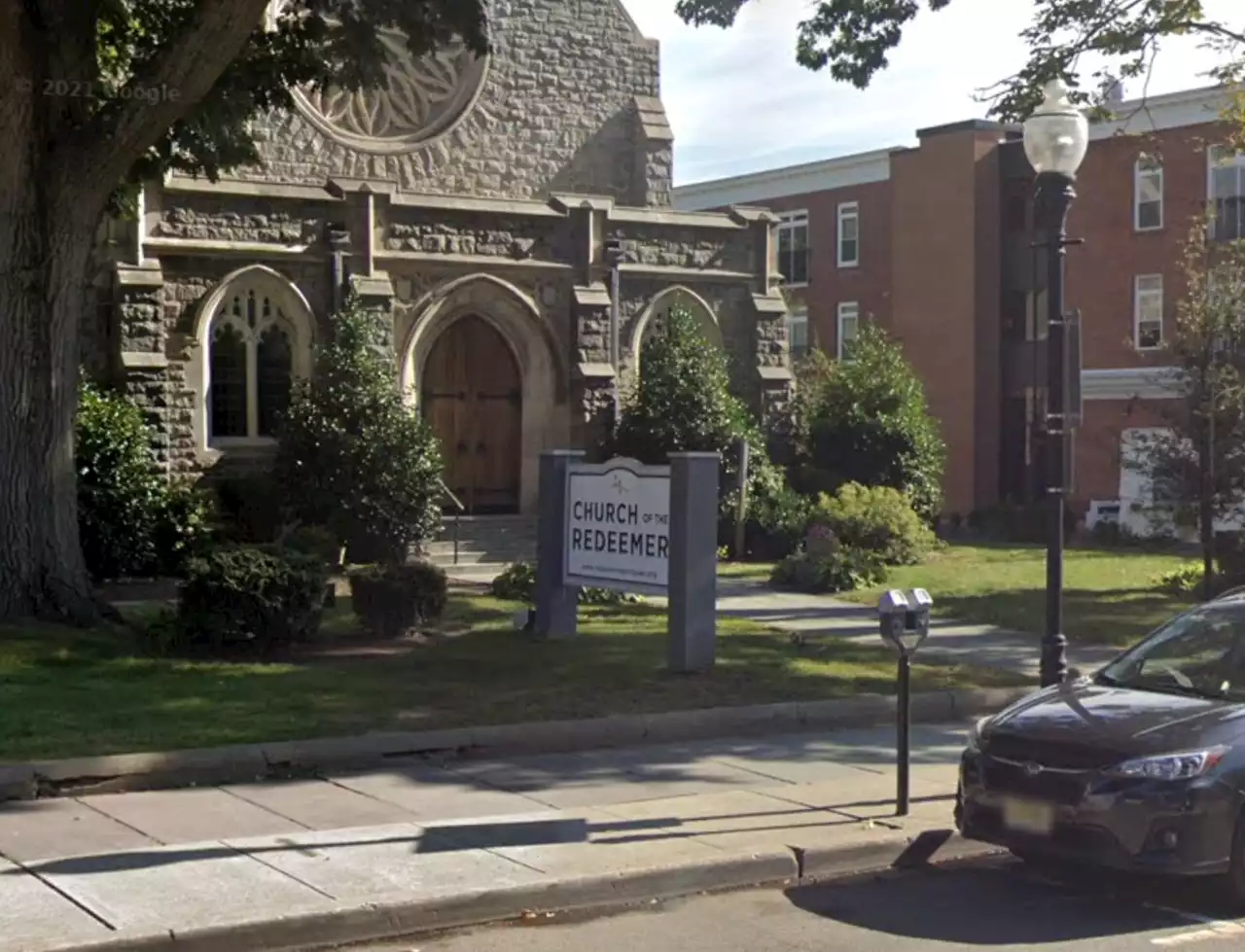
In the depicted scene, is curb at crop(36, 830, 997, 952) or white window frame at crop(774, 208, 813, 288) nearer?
curb at crop(36, 830, 997, 952)

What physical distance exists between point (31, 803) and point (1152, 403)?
16.5 metres

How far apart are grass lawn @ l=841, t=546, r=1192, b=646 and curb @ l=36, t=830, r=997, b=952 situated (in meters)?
8.91

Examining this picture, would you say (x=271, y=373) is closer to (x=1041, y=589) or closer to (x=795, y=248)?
(x=1041, y=589)

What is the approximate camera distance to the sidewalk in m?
7.11

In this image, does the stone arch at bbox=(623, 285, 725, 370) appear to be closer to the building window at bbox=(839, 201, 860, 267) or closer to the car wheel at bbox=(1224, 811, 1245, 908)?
the car wheel at bbox=(1224, 811, 1245, 908)

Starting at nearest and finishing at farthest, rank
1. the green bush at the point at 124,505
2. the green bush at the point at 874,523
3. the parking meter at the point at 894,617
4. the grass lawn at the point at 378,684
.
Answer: the parking meter at the point at 894,617 < the grass lawn at the point at 378,684 < the green bush at the point at 124,505 < the green bush at the point at 874,523

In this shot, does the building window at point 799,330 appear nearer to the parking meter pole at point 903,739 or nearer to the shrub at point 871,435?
the shrub at point 871,435

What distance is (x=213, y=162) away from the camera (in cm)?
1719

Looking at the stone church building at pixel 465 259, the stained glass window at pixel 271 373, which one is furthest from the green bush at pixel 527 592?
the stained glass window at pixel 271 373

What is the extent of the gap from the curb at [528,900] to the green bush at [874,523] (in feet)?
49.4

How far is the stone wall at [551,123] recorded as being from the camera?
28.4 m

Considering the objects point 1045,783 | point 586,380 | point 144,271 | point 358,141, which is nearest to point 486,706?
point 1045,783

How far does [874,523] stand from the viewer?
947 inches

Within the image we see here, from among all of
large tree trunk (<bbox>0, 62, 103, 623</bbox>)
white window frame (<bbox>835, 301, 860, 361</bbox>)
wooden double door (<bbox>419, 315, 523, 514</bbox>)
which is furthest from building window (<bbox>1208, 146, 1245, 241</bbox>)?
large tree trunk (<bbox>0, 62, 103, 623</bbox>)
